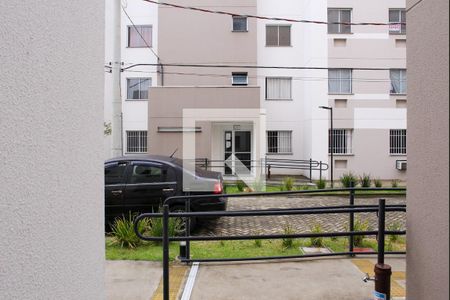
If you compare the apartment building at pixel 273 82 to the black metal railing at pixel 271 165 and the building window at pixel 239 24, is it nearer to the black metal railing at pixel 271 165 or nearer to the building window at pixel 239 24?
the building window at pixel 239 24

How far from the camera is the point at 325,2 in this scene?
55.3ft

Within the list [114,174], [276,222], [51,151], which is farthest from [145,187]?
[51,151]

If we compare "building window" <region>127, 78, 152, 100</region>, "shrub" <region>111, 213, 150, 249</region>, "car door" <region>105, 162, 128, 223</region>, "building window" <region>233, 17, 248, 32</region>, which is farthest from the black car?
"building window" <region>233, 17, 248, 32</region>

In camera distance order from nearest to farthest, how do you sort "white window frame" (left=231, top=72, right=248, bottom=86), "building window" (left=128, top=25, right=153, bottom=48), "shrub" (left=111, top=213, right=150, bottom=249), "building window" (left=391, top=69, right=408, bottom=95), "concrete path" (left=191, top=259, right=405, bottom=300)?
"concrete path" (left=191, top=259, right=405, bottom=300) → "shrub" (left=111, top=213, right=150, bottom=249) → "building window" (left=391, top=69, right=408, bottom=95) → "white window frame" (left=231, top=72, right=248, bottom=86) → "building window" (left=128, top=25, right=153, bottom=48)

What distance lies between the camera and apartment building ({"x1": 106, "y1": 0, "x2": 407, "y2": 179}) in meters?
16.2

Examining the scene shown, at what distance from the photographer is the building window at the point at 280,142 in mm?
18562

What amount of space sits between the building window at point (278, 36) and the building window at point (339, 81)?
9.98 ft

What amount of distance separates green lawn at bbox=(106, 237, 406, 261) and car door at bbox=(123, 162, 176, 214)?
915mm

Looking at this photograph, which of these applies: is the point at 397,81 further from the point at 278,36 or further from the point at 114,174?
the point at 114,174

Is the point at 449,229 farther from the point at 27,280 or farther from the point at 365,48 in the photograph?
the point at 365,48

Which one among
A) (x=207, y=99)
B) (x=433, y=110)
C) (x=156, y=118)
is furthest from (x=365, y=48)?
(x=433, y=110)

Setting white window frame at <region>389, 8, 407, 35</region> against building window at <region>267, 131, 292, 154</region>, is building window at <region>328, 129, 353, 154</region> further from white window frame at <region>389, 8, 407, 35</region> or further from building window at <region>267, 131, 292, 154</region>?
white window frame at <region>389, 8, 407, 35</region>

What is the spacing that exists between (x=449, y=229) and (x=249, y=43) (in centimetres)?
1763

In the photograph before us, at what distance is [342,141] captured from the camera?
56.6 feet
